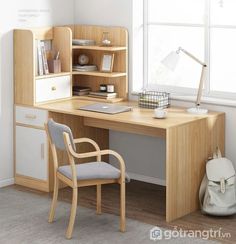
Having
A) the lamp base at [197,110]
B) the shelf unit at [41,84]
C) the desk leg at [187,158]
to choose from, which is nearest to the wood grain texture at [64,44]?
the shelf unit at [41,84]

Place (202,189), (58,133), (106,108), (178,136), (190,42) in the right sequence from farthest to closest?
1. (190,42)
2. (106,108)
3. (202,189)
4. (178,136)
5. (58,133)

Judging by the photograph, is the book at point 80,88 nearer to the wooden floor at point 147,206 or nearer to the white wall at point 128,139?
the white wall at point 128,139

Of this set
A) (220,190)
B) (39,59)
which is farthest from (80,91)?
(220,190)

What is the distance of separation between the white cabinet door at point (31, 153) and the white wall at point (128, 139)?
709 millimetres

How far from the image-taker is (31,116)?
5.32 meters

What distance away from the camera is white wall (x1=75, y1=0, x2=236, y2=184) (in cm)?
548

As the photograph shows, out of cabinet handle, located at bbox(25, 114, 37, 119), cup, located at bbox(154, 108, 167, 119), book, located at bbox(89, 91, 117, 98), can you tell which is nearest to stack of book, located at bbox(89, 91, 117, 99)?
book, located at bbox(89, 91, 117, 98)

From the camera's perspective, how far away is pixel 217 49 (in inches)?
203

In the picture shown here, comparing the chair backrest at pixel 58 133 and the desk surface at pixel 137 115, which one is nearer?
the chair backrest at pixel 58 133

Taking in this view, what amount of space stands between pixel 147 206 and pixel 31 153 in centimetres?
106

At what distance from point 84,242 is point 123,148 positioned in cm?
156

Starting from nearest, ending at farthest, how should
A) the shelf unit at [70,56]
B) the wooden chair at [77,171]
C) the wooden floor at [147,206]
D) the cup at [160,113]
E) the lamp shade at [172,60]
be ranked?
1. the wooden chair at [77,171]
2. the wooden floor at [147,206]
3. the cup at [160,113]
4. the lamp shade at [172,60]
5. the shelf unit at [70,56]

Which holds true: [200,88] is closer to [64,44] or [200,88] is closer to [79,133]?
[79,133]

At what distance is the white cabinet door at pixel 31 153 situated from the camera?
5.30 meters
